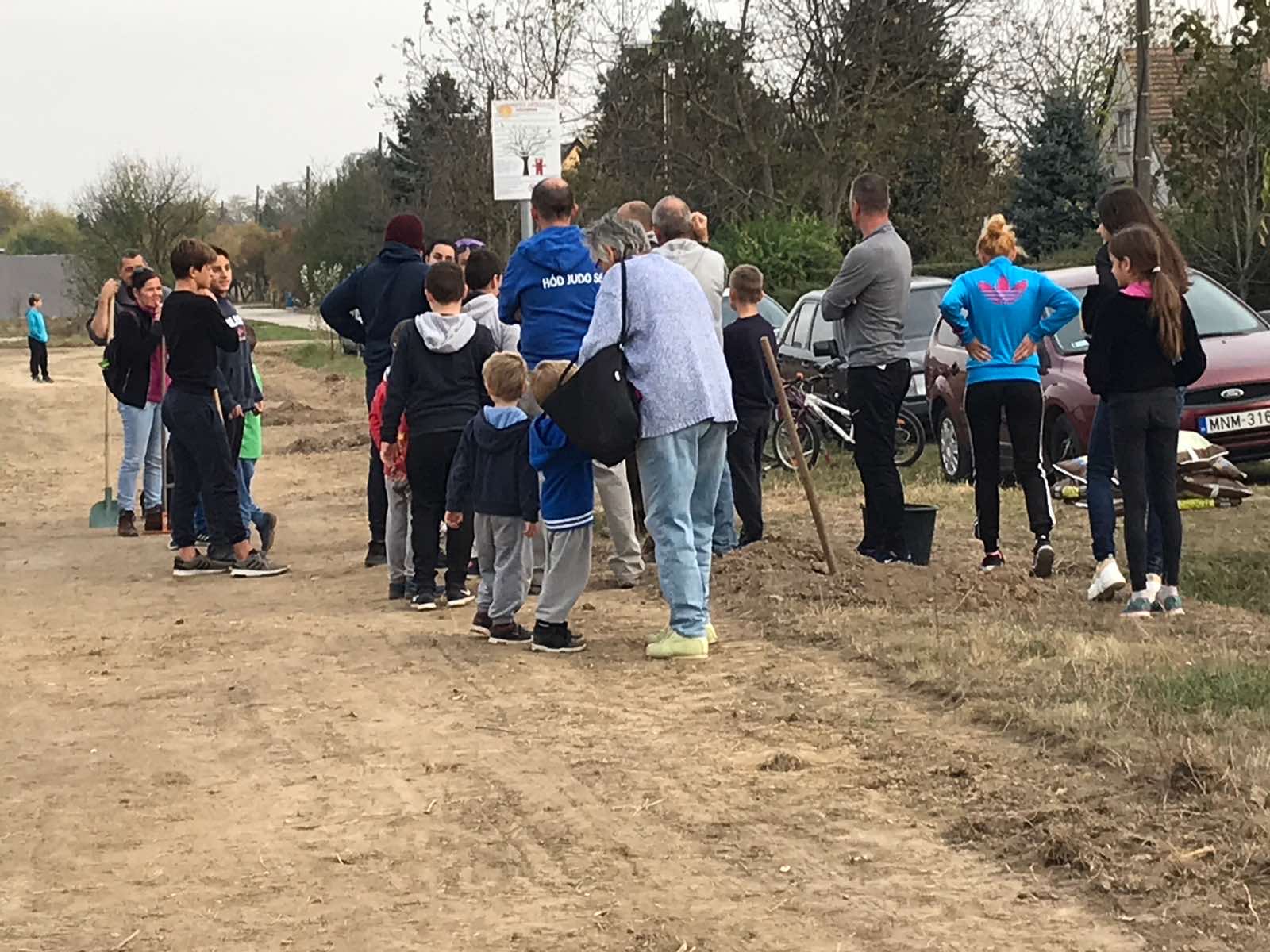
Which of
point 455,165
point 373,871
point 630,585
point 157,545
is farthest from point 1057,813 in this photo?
point 455,165

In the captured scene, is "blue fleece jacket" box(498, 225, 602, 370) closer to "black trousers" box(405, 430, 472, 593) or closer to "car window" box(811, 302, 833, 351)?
"black trousers" box(405, 430, 472, 593)

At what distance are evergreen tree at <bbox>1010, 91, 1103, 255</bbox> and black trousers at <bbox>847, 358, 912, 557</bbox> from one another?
36260mm

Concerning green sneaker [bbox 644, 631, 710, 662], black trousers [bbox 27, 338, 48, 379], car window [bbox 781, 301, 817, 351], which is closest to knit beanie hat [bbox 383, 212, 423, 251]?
green sneaker [bbox 644, 631, 710, 662]

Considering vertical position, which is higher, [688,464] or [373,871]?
[688,464]

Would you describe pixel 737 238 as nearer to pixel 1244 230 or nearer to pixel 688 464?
pixel 1244 230

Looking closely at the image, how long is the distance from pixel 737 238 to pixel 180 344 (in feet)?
80.8

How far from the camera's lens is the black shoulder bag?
25.9 feet

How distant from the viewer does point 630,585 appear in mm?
10430

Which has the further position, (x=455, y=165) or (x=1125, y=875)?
(x=455, y=165)

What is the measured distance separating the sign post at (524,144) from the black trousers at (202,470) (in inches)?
240

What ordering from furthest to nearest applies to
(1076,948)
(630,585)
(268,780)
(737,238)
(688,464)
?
1. (737,238)
2. (630,585)
3. (688,464)
4. (268,780)
5. (1076,948)

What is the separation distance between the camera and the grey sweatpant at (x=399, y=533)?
10.1 meters

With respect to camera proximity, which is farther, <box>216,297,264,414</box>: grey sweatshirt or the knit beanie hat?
<box>216,297,264,414</box>: grey sweatshirt

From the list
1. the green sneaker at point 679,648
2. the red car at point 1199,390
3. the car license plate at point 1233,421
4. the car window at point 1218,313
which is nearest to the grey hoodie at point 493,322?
the green sneaker at point 679,648
